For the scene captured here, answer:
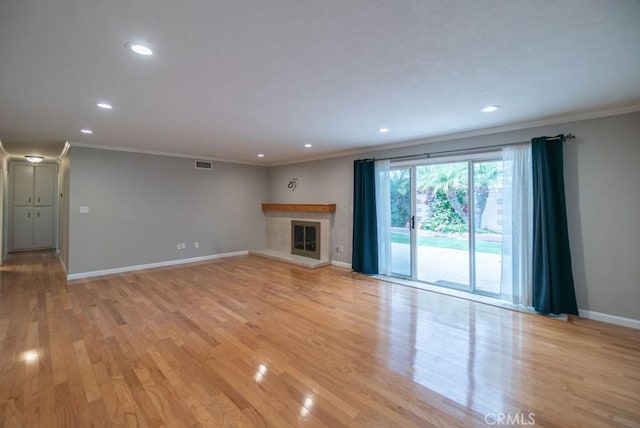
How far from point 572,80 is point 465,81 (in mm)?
886

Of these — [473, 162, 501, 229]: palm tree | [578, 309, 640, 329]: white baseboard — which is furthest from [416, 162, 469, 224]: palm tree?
[578, 309, 640, 329]: white baseboard

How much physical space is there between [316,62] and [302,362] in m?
2.40

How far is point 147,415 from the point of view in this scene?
180 centimetres

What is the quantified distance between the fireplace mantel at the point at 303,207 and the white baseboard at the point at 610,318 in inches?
162

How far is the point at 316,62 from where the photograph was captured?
2.09m

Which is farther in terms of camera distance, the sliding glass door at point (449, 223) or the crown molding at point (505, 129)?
the sliding glass door at point (449, 223)

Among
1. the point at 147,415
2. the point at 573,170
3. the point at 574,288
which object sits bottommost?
the point at 147,415

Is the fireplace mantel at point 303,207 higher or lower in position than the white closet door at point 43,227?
higher

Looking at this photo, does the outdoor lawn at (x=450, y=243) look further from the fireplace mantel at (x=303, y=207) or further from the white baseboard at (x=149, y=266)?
the white baseboard at (x=149, y=266)

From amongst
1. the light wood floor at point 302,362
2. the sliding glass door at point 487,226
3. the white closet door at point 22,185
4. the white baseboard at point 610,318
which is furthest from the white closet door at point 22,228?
the white baseboard at point 610,318

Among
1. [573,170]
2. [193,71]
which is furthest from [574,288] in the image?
[193,71]

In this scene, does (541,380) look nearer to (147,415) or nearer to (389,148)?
(147,415)

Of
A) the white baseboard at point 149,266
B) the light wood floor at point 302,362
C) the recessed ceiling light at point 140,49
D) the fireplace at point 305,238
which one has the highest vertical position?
the recessed ceiling light at point 140,49

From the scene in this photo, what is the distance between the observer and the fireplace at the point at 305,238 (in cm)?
637
